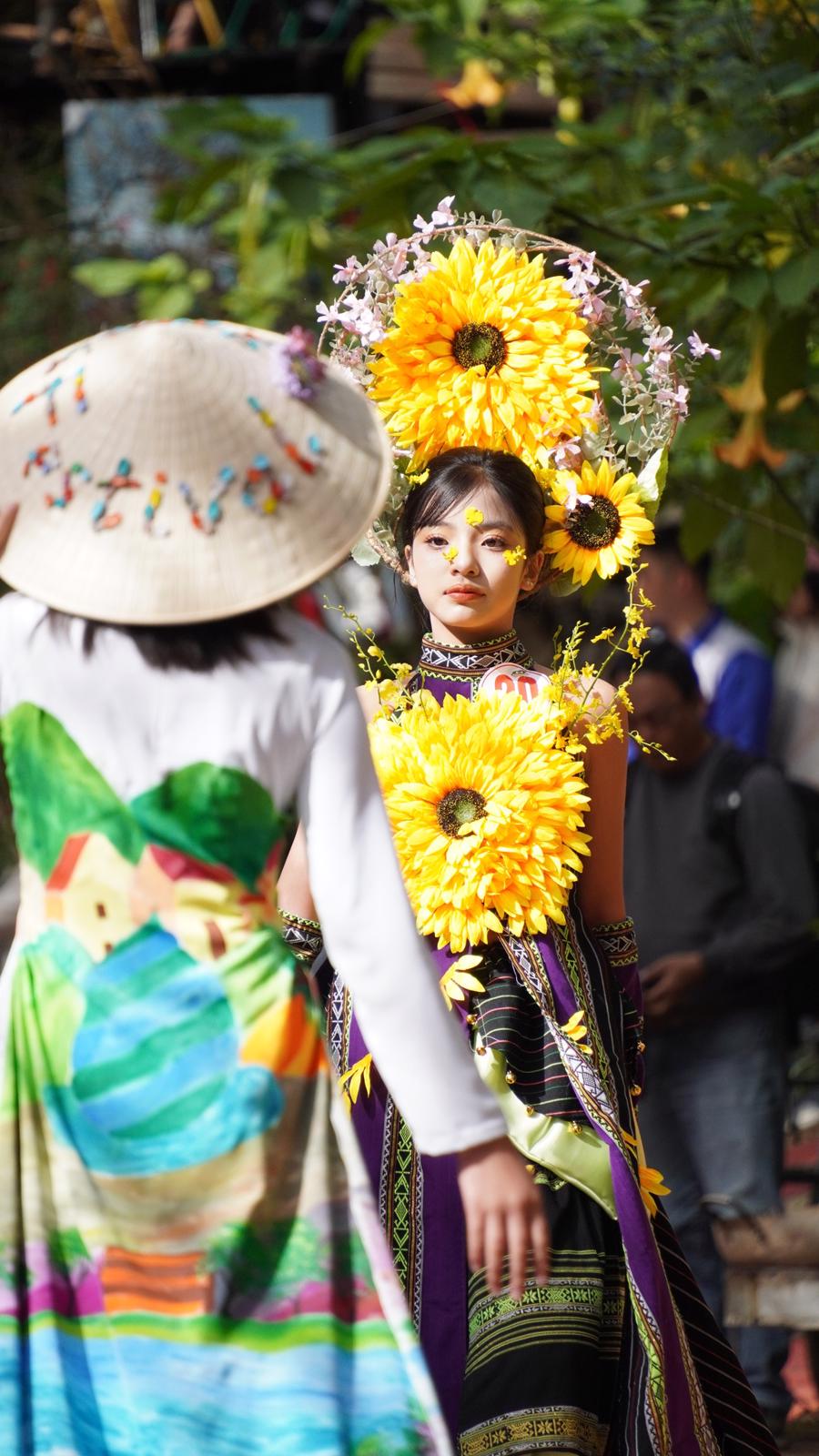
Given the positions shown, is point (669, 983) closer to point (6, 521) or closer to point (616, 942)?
point (616, 942)

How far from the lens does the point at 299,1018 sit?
2.29 meters

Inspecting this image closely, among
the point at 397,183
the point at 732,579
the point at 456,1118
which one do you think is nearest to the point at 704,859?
the point at 397,183

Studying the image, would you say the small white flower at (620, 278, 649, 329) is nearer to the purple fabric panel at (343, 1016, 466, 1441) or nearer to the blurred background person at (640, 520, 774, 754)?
the purple fabric panel at (343, 1016, 466, 1441)

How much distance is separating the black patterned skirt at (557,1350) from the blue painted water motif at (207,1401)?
0.95 meters

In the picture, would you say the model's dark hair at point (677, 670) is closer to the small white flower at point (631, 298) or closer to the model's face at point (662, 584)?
the model's face at point (662, 584)

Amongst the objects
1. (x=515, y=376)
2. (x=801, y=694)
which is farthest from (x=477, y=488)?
(x=801, y=694)

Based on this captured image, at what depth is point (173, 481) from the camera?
2271 mm

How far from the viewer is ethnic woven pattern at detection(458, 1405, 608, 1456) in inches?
122

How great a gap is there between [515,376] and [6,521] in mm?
1396

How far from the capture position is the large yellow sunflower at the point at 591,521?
344 cm

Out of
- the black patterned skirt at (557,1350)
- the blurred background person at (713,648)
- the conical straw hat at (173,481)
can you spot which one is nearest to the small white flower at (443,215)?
the conical straw hat at (173,481)

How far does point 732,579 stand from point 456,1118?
23.0 ft

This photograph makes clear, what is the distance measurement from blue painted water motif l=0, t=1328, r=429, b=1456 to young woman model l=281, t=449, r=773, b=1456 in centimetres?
96

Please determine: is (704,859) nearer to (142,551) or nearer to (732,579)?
(142,551)
